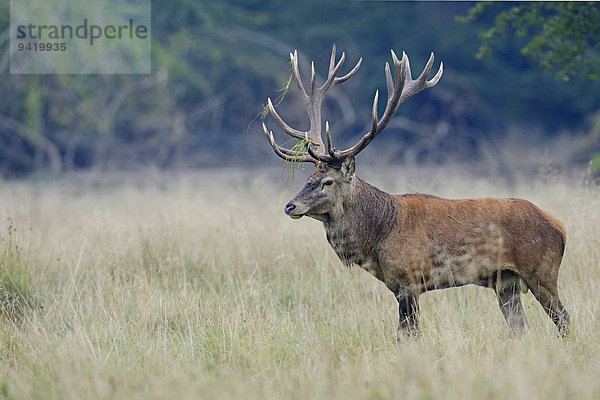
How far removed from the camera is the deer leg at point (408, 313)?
5371 millimetres

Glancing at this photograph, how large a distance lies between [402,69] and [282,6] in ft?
Answer: 63.5

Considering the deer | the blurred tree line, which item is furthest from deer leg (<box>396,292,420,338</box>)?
the blurred tree line

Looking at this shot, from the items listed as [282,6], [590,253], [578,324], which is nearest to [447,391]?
[578,324]

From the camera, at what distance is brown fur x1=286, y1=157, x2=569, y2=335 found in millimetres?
5523

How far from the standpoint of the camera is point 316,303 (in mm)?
6711

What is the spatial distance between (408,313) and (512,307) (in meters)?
0.93

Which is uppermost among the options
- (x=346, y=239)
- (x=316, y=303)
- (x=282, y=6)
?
(x=282, y=6)

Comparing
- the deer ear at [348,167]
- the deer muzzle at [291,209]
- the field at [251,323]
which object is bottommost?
the field at [251,323]

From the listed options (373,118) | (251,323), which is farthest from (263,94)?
(251,323)

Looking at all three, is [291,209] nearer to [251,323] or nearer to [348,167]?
[348,167]

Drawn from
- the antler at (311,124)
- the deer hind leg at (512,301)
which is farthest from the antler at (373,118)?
the deer hind leg at (512,301)

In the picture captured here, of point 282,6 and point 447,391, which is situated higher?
point 282,6

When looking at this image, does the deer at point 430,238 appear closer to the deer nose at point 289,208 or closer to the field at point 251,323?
the deer nose at point 289,208

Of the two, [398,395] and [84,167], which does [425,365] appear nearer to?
[398,395]
